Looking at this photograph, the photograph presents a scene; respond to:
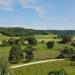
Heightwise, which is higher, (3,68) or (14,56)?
(3,68)

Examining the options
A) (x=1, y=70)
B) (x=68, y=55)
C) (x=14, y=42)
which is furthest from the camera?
(x=14, y=42)

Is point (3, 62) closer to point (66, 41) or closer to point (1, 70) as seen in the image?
point (1, 70)

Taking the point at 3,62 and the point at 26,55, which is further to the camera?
the point at 26,55

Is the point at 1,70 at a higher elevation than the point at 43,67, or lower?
higher

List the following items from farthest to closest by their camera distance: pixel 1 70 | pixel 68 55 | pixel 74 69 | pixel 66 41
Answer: pixel 66 41 < pixel 68 55 < pixel 74 69 < pixel 1 70

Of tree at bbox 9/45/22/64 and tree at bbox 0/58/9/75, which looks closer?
tree at bbox 0/58/9/75

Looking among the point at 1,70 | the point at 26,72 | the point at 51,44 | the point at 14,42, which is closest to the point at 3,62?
the point at 1,70

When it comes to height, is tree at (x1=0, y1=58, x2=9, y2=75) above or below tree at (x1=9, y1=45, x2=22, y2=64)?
above

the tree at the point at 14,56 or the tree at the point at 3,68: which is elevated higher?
the tree at the point at 3,68

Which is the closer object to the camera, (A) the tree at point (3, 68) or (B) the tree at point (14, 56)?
(A) the tree at point (3, 68)

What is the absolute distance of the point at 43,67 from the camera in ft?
271

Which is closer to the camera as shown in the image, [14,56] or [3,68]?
[3,68]

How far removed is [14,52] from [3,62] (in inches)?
1838

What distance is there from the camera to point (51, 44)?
14962 centimetres
